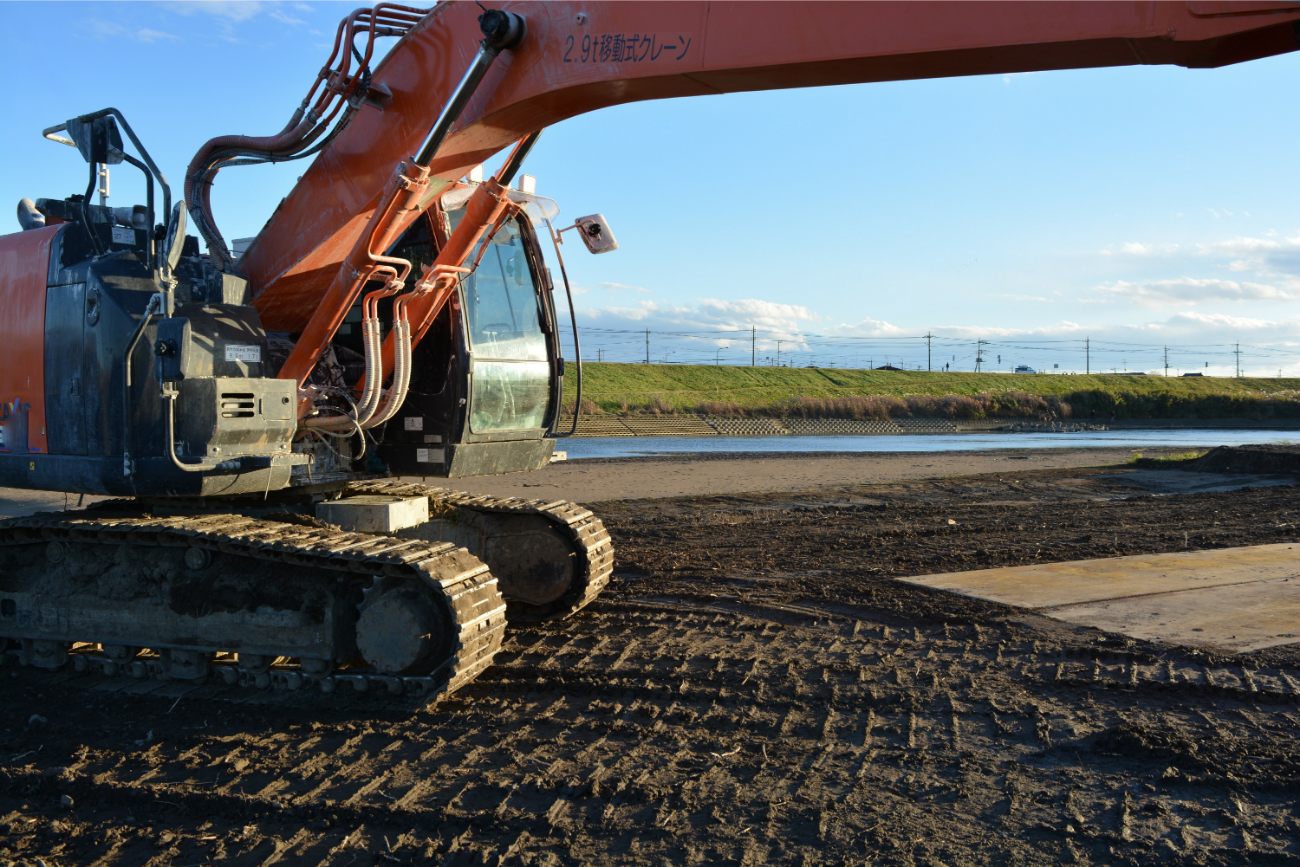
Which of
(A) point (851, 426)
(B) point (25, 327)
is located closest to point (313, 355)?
(B) point (25, 327)

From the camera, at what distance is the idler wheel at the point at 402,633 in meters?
4.85

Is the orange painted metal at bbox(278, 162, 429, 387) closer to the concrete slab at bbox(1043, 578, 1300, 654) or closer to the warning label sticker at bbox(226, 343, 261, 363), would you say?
the warning label sticker at bbox(226, 343, 261, 363)

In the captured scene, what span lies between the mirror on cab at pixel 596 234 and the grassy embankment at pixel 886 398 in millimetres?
29295

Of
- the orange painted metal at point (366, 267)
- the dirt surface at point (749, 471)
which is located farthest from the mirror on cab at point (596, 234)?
the dirt surface at point (749, 471)

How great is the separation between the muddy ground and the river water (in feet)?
63.2

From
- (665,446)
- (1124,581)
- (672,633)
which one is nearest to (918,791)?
(672,633)

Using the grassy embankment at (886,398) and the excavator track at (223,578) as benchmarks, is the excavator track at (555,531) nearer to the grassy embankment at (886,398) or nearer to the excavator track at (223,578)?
the excavator track at (223,578)

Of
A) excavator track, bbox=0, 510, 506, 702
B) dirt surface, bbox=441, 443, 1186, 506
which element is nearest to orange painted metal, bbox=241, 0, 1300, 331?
excavator track, bbox=0, 510, 506, 702

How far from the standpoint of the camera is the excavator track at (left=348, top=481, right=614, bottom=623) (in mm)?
6535

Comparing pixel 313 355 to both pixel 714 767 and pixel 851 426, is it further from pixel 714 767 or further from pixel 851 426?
pixel 851 426

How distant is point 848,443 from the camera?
34.4 metres

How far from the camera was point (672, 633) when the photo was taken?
20.6 feet

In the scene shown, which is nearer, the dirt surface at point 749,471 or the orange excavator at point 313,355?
the orange excavator at point 313,355

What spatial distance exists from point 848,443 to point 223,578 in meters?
30.9
